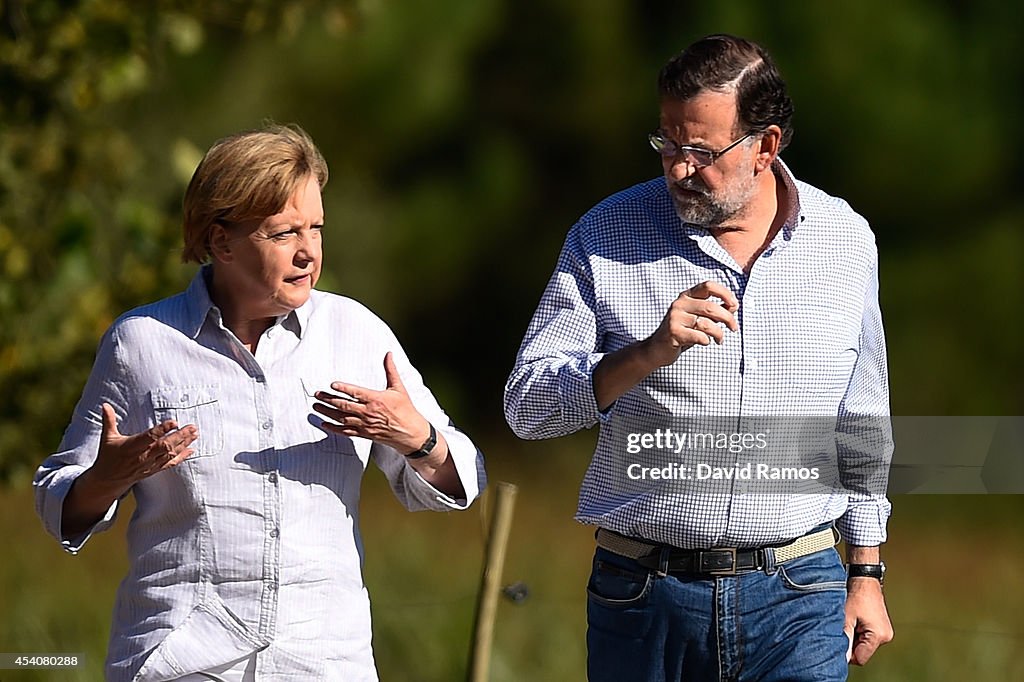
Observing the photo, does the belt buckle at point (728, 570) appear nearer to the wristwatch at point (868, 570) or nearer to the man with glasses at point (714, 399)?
the man with glasses at point (714, 399)

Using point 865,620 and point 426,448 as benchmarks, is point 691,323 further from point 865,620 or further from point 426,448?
point 865,620

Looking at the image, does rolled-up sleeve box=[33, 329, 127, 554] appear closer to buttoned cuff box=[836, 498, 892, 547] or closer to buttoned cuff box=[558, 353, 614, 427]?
buttoned cuff box=[558, 353, 614, 427]

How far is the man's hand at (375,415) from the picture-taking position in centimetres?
238

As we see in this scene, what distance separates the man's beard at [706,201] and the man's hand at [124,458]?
2.98ft

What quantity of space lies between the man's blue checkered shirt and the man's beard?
53mm

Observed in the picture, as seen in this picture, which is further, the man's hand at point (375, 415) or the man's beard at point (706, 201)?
the man's beard at point (706, 201)

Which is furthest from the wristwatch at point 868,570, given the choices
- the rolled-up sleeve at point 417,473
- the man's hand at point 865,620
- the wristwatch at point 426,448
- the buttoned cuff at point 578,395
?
the wristwatch at point 426,448

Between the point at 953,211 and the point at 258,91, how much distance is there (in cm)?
545

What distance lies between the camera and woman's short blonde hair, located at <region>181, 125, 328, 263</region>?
97.0 inches

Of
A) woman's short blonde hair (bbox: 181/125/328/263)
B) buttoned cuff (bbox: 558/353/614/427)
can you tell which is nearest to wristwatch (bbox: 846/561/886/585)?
buttoned cuff (bbox: 558/353/614/427)

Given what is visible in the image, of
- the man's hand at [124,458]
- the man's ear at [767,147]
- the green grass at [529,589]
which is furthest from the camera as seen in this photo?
the green grass at [529,589]

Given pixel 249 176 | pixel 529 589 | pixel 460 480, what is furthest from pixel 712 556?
pixel 529 589

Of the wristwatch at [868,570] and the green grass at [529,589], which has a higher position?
the wristwatch at [868,570]

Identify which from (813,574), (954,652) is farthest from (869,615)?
(954,652)
